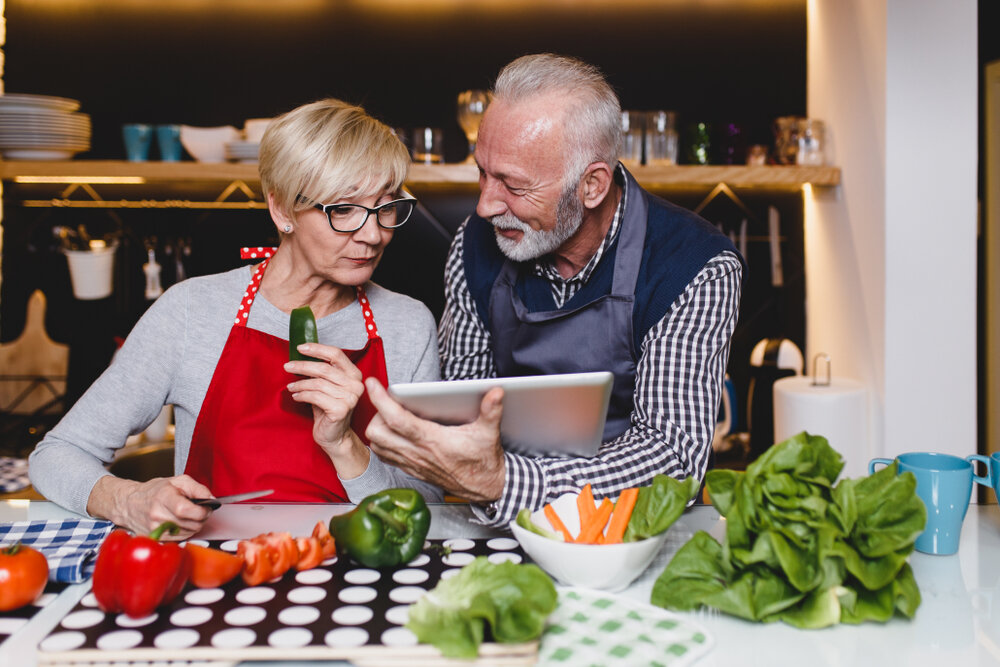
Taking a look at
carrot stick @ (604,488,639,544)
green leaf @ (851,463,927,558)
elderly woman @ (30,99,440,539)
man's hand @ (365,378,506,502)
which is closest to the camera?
green leaf @ (851,463,927,558)

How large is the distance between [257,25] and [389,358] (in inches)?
73.0

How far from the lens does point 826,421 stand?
94.6 inches

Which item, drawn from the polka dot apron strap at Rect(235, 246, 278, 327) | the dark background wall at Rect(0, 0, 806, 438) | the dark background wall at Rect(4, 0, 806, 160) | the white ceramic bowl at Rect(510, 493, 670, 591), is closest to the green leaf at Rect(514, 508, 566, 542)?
the white ceramic bowl at Rect(510, 493, 670, 591)

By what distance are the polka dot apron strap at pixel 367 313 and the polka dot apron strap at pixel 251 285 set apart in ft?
0.66

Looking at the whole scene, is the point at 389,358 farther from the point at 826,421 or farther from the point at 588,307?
the point at 826,421

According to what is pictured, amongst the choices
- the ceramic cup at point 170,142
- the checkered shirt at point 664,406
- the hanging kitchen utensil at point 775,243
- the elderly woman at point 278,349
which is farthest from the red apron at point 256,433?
the hanging kitchen utensil at point 775,243

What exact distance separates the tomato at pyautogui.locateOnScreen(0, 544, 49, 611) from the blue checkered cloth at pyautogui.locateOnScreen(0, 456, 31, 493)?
157cm

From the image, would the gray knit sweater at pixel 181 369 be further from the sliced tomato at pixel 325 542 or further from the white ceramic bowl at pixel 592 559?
the white ceramic bowl at pixel 592 559

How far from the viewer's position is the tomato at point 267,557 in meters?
1.00

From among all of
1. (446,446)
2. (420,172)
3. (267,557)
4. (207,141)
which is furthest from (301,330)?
(207,141)

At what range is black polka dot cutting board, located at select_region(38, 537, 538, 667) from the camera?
2.75 feet

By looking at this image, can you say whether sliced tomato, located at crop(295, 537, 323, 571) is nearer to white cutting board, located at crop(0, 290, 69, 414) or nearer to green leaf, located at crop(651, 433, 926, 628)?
green leaf, located at crop(651, 433, 926, 628)

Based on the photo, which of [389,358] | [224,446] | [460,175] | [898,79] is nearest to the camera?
[224,446]

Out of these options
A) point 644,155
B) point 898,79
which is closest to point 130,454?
point 644,155
